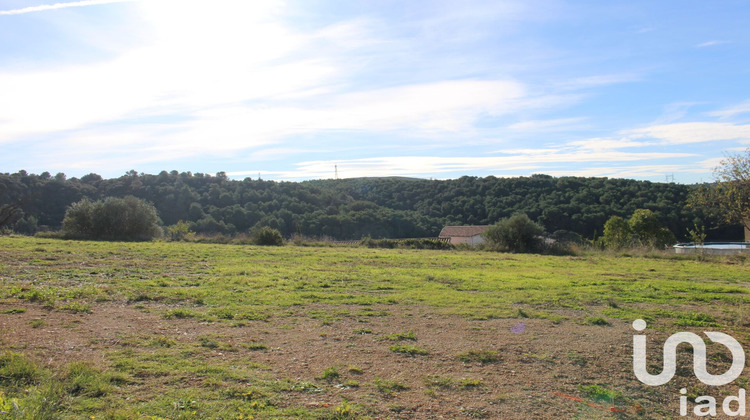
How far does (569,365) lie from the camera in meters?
6.18

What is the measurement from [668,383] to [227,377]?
17.0ft

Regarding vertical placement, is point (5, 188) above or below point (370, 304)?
above

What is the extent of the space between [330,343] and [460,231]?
4746cm

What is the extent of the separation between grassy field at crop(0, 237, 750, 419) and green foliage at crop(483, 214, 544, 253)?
56.2 ft

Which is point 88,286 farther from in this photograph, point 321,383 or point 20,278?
point 321,383

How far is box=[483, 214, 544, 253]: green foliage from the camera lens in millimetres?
31072

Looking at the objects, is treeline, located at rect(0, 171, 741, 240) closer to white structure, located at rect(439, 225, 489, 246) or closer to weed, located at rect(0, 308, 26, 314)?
white structure, located at rect(439, 225, 489, 246)

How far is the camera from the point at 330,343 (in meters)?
6.96

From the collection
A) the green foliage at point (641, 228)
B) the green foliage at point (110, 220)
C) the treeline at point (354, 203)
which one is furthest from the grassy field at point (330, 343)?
the green foliage at point (641, 228)

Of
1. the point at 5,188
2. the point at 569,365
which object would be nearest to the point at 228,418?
the point at 569,365

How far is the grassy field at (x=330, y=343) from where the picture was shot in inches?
187

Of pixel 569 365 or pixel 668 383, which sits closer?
pixel 668 383

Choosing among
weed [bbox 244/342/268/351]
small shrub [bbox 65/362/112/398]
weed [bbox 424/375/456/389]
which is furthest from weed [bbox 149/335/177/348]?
weed [bbox 424/375/456/389]

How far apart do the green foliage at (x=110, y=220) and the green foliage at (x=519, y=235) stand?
881 inches
